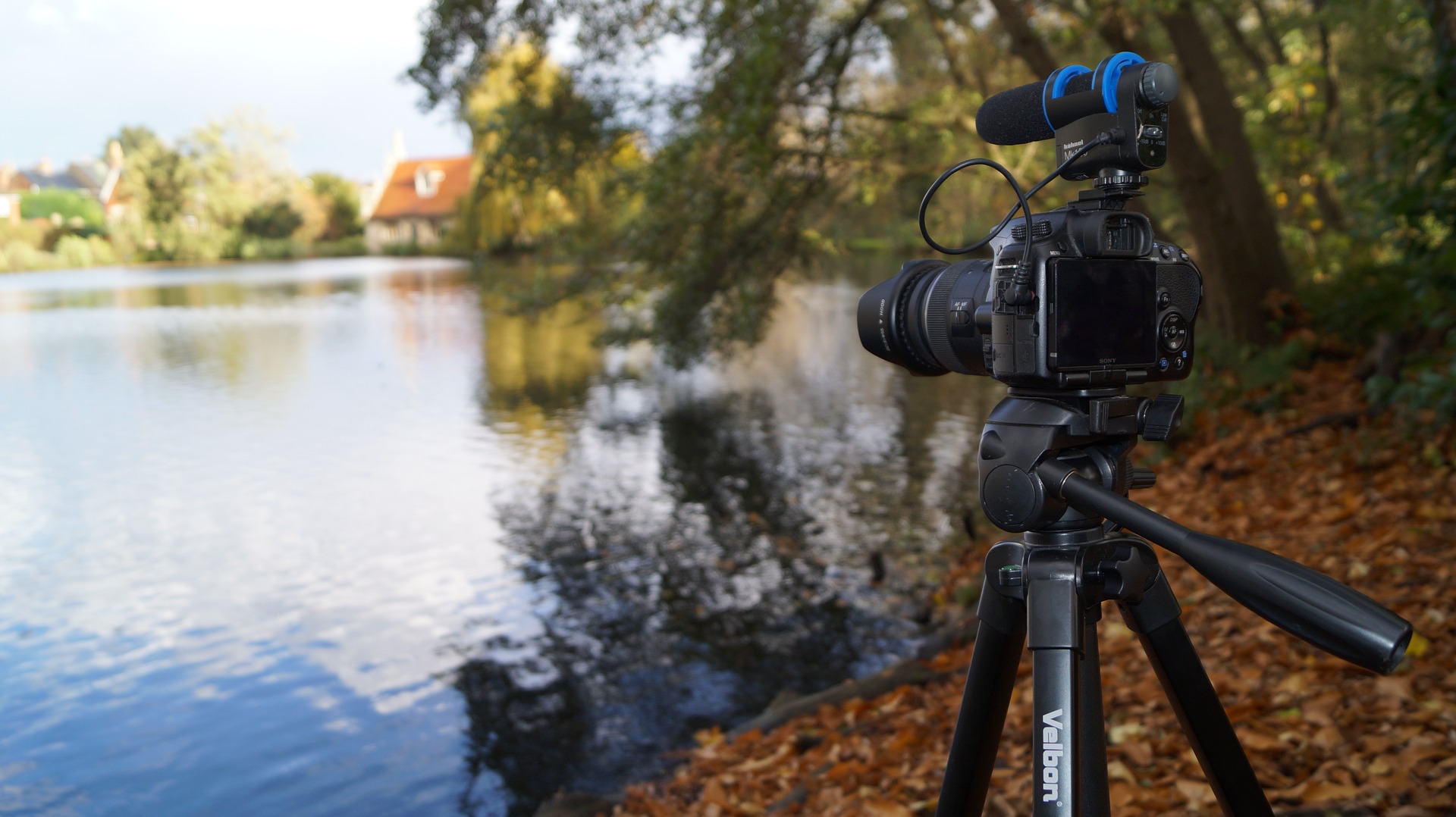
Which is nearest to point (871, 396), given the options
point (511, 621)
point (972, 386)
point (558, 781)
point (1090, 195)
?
point (972, 386)

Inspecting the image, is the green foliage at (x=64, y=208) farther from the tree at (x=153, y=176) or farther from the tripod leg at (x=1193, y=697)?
the tripod leg at (x=1193, y=697)

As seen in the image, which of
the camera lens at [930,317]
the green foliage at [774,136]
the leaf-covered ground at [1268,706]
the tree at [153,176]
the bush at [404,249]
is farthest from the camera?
the bush at [404,249]

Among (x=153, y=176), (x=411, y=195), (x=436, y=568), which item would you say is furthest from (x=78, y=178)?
(x=436, y=568)

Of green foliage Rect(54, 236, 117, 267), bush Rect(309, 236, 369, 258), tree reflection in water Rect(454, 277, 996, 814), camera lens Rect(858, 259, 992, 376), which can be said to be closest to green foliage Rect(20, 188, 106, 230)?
green foliage Rect(54, 236, 117, 267)

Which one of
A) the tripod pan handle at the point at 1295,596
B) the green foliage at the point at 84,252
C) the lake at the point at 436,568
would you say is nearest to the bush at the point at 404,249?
the green foliage at the point at 84,252

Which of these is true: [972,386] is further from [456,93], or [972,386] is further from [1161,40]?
[456,93]

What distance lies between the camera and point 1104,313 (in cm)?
138

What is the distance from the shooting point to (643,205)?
8.93 m

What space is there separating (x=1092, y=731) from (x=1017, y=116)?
2.98 ft

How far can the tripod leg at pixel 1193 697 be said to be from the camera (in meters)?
1.44

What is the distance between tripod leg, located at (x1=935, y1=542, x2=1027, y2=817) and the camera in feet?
4.96

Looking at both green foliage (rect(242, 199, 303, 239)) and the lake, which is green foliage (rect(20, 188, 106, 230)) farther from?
the lake

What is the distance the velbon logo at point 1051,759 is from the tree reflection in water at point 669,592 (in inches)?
141

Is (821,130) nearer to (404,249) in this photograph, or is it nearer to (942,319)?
(942,319)
